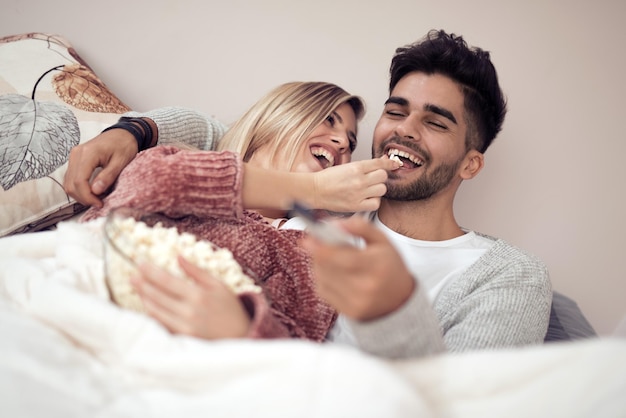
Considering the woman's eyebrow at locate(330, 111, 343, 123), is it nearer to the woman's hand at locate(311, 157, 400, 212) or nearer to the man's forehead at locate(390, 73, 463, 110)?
the man's forehead at locate(390, 73, 463, 110)

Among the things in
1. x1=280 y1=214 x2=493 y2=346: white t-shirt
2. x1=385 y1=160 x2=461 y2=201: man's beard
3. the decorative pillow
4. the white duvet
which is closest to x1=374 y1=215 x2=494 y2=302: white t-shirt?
x1=280 y1=214 x2=493 y2=346: white t-shirt

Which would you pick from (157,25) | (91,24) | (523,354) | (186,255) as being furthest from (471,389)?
(91,24)

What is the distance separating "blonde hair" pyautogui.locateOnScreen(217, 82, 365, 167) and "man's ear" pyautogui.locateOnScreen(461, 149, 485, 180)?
1.31ft

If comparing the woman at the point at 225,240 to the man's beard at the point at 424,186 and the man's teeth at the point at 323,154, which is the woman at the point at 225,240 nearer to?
the man's beard at the point at 424,186

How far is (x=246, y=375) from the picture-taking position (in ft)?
1.53

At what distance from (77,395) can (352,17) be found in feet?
4.38

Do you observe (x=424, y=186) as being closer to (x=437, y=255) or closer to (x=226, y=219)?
(x=437, y=255)

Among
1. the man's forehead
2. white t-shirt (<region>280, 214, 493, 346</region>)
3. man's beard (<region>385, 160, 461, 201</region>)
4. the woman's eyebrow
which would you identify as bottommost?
white t-shirt (<region>280, 214, 493, 346</region>)

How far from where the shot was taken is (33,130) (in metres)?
1.04

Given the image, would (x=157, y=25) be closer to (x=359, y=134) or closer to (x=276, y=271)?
(x=359, y=134)

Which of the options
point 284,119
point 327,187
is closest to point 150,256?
point 327,187

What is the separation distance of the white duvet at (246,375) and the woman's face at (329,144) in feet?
2.42

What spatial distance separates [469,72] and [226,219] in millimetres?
796

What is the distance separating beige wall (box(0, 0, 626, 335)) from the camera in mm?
1340
